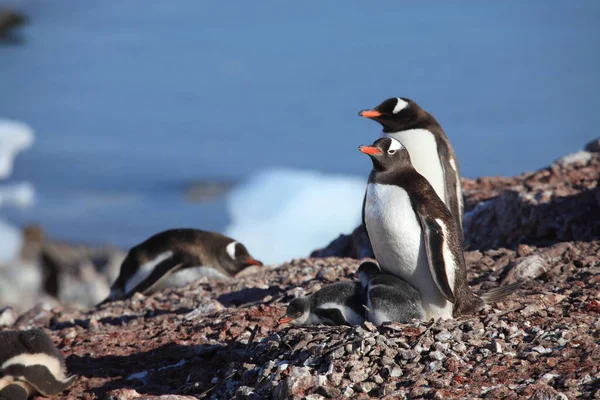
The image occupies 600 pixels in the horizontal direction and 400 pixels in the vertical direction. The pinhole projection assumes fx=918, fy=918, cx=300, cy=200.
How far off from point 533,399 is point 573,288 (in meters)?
1.54

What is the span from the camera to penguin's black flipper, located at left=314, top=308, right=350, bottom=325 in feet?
16.2

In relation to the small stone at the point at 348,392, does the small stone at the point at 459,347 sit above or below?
above

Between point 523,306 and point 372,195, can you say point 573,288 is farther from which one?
point 372,195

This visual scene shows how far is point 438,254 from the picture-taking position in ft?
15.5

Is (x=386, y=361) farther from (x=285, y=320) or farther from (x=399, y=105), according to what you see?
(x=399, y=105)

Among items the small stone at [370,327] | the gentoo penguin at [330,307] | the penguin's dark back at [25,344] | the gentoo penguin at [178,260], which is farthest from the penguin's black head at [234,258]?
the small stone at [370,327]

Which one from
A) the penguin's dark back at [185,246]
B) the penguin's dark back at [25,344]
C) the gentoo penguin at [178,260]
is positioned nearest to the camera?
the penguin's dark back at [25,344]

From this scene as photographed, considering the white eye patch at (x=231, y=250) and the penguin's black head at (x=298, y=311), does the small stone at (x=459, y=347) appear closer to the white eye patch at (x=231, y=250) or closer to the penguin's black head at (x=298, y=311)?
the penguin's black head at (x=298, y=311)

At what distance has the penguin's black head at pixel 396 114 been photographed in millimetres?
6645

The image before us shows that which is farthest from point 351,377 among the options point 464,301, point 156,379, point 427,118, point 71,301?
point 71,301

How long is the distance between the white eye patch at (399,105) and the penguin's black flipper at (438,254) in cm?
198

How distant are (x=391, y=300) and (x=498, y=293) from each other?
0.73 metres

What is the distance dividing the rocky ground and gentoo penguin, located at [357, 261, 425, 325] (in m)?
0.20

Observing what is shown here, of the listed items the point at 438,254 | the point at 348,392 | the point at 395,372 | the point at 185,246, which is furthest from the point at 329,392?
the point at 185,246
